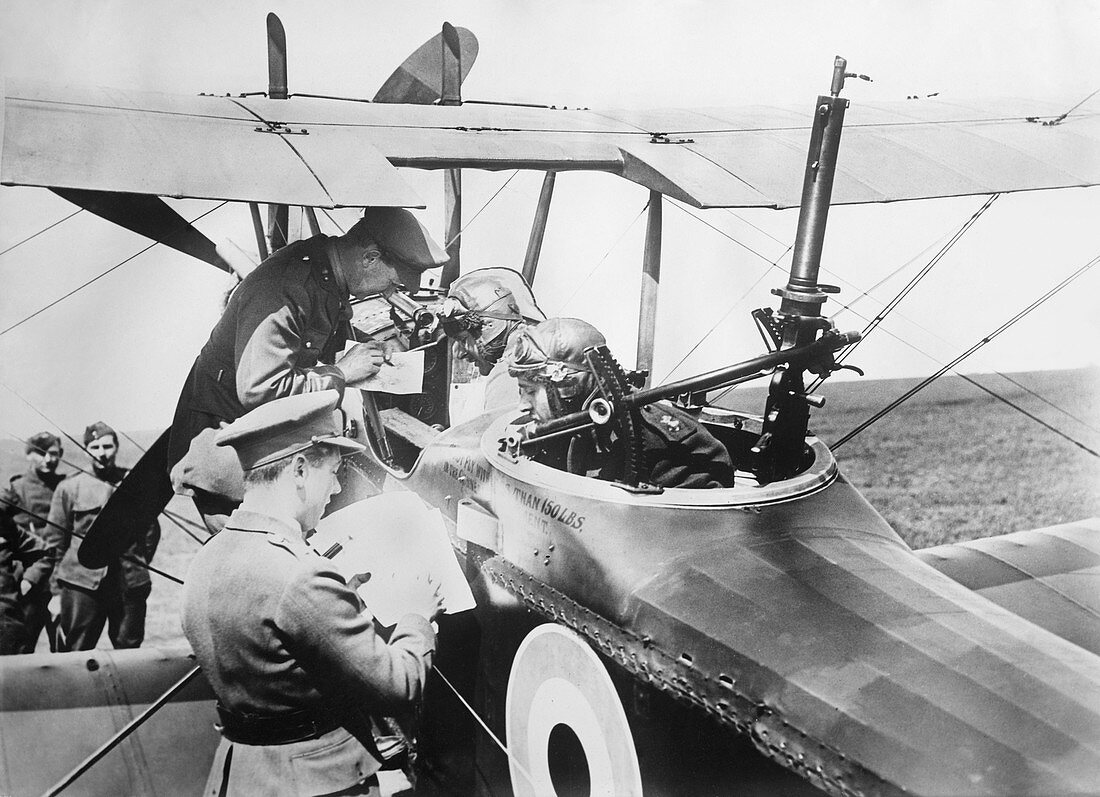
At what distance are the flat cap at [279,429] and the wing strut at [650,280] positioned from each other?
48.9 inches

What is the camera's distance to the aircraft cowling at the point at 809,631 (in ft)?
5.56

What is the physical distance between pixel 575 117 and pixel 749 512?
181 centimetres

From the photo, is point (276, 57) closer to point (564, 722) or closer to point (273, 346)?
point (273, 346)

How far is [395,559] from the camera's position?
295 cm

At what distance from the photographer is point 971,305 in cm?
348

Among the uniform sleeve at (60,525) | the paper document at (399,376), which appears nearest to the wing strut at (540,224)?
the paper document at (399,376)

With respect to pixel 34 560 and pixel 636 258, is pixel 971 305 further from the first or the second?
pixel 34 560

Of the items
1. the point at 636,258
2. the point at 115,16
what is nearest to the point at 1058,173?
the point at 636,258

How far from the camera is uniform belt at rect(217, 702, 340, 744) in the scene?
2852mm

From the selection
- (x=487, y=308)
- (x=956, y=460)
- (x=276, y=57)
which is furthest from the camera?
(x=956, y=460)

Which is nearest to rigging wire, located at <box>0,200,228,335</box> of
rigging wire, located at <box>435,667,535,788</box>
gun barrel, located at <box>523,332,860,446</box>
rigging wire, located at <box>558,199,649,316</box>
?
rigging wire, located at <box>558,199,649,316</box>

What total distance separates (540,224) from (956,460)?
4.00m

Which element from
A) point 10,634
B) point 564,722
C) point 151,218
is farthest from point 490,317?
point 10,634

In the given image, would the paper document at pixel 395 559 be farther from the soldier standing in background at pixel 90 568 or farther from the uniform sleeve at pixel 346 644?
the soldier standing in background at pixel 90 568
